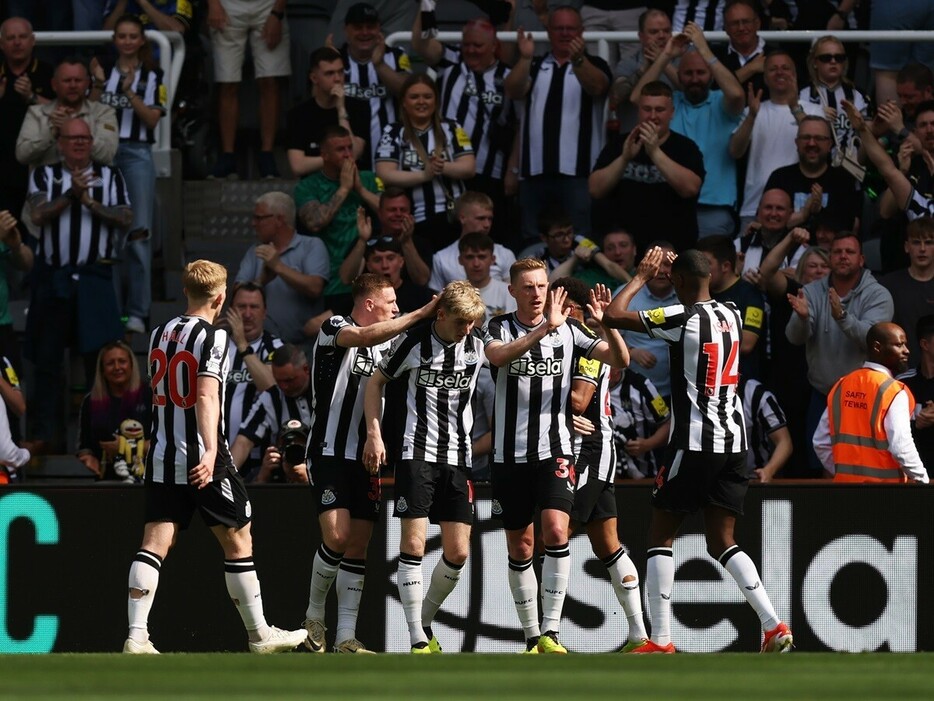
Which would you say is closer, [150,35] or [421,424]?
[421,424]

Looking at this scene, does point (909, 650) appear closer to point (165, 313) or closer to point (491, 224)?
point (491, 224)

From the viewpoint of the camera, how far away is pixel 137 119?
45.6ft

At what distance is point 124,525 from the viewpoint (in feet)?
34.1

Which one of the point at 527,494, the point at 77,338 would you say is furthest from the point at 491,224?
the point at 527,494

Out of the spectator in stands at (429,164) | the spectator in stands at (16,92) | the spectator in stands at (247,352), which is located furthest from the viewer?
the spectator in stands at (16,92)

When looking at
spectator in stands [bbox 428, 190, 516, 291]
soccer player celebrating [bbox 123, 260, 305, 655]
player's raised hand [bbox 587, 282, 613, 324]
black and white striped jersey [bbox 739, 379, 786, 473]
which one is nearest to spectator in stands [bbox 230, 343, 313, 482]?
spectator in stands [bbox 428, 190, 516, 291]

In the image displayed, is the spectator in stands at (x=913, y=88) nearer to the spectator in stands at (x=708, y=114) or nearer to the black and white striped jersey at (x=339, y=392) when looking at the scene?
the spectator in stands at (x=708, y=114)

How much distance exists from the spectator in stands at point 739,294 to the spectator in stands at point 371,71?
313 centimetres

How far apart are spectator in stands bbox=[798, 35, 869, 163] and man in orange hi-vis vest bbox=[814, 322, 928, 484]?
11.0 feet

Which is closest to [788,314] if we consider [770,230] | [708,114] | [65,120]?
[770,230]

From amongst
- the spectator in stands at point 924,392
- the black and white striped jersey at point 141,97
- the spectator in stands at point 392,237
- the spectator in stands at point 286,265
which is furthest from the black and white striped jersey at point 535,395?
the black and white striped jersey at point 141,97

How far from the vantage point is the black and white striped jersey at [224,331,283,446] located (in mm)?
12070

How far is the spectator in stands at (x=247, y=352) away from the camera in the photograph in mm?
12117

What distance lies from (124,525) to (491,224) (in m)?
4.12
